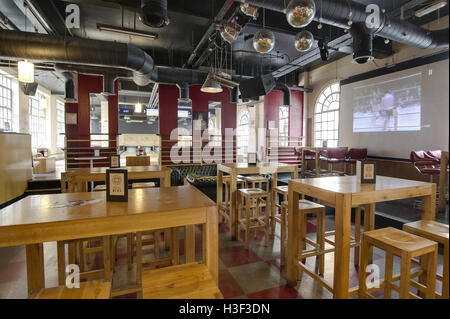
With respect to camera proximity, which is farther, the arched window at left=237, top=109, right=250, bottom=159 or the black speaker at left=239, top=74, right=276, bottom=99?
the arched window at left=237, top=109, right=250, bottom=159

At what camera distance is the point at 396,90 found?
18.9 ft

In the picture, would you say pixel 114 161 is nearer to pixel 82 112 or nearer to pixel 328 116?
pixel 82 112

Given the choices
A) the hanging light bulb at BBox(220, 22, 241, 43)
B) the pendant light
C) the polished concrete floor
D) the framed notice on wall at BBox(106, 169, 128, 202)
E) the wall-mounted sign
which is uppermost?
the hanging light bulb at BBox(220, 22, 241, 43)

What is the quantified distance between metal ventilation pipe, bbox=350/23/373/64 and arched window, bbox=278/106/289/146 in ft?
18.2

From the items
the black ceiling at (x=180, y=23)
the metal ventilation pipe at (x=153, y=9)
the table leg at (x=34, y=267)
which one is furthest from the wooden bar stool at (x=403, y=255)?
the metal ventilation pipe at (x=153, y=9)

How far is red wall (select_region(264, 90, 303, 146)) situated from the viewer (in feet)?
31.4

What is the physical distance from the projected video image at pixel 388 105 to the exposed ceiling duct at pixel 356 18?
1015mm

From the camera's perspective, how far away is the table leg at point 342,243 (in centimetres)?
164

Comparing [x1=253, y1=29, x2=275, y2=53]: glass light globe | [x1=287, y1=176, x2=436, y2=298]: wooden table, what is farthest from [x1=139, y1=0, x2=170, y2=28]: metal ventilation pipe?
[x1=287, y1=176, x2=436, y2=298]: wooden table

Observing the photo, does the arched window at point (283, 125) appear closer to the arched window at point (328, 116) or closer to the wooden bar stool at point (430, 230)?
the arched window at point (328, 116)

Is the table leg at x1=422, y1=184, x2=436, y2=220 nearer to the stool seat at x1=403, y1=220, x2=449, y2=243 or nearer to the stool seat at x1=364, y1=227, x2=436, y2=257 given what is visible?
the stool seat at x1=403, y1=220, x2=449, y2=243
